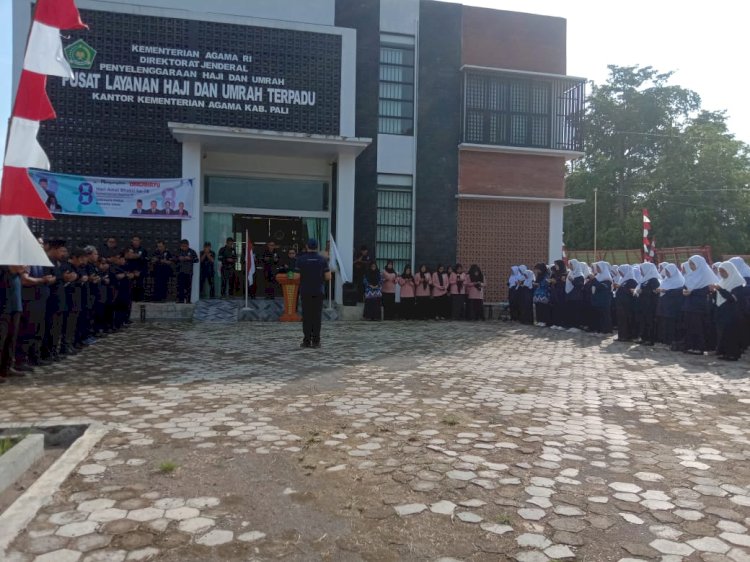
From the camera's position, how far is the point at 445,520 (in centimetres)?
308

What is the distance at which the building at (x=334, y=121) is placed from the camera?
14.2 meters

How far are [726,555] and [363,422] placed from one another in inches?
109

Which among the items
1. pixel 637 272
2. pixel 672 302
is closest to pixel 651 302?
pixel 672 302

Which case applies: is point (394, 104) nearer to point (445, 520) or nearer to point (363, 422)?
point (363, 422)

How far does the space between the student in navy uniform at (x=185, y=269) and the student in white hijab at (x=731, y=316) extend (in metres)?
10.6

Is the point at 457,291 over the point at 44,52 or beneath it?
beneath

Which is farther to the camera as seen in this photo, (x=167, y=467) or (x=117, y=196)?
(x=117, y=196)

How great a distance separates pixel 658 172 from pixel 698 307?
28.0 meters

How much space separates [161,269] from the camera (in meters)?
13.9

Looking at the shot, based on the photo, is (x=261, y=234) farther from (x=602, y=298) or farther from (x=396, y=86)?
(x=602, y=298)

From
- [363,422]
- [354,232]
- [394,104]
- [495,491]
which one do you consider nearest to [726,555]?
[495,491]

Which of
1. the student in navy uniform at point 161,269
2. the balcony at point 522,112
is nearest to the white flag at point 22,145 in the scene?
the student in navy uniform at point 161,269

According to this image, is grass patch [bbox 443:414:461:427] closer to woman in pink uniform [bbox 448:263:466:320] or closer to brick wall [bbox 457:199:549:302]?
woman in pink uniform [bbox 448:263:466:320]

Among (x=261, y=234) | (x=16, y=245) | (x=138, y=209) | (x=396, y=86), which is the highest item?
(x=396, y=86)
